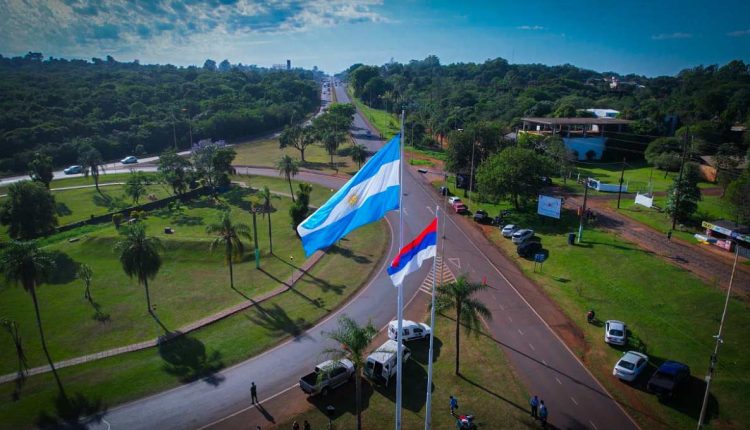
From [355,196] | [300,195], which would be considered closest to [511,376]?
[355,196]

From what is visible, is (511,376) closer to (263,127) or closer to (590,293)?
(590,293)

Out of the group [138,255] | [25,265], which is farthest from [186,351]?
[25,265]

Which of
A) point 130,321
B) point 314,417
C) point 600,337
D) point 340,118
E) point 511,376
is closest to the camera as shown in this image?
point 314,417

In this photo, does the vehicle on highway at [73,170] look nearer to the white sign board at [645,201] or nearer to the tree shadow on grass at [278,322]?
the tree shadow on grass at [278,322]

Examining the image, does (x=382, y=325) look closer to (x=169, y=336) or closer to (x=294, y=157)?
(x=169, y=336)

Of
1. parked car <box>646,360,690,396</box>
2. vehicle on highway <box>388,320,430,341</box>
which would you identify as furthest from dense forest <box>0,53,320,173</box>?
parked car <box>646,360,690,396</box>

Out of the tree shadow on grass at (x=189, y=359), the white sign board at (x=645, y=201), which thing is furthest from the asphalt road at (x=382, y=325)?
the white sign board at (x=645, y=201)

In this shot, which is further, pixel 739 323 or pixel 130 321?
pixel 130 321
